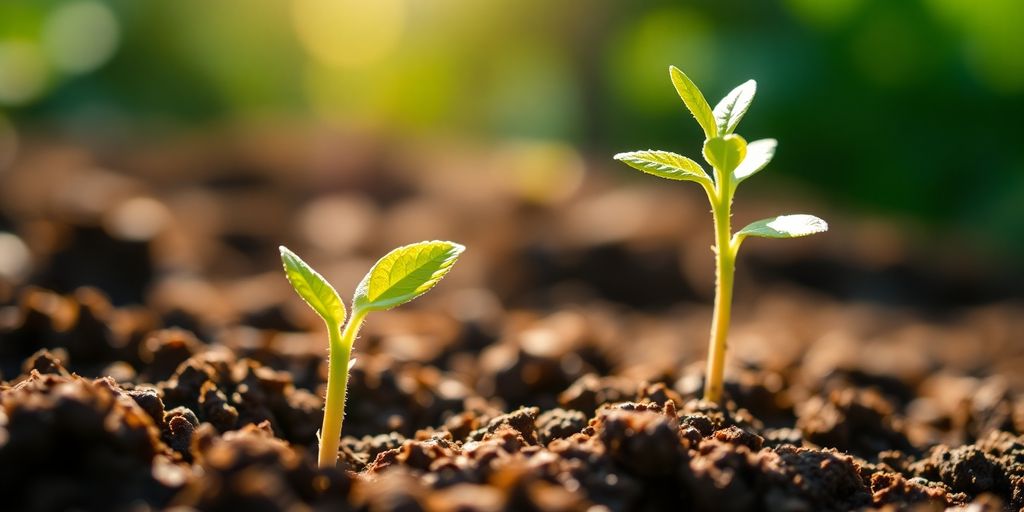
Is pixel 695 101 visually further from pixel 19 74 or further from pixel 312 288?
pixel 19 74

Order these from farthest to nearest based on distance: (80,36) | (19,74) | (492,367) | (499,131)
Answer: (499,131) < (80,36) < (19,74) < (492,367)

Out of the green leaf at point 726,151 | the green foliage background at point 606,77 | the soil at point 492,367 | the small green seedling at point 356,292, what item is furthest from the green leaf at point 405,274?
the green foliage background at point 606,77

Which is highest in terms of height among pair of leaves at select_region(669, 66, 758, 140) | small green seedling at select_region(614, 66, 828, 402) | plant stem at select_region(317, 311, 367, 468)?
pair of leaves at select_region(669, 66, 758, 140)

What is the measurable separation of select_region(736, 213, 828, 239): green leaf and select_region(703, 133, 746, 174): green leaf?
88 millimetres

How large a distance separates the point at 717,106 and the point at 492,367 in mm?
882

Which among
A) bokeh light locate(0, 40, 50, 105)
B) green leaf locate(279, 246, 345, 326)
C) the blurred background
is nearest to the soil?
the blurred background

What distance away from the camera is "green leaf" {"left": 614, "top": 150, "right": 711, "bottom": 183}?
121 centimetres

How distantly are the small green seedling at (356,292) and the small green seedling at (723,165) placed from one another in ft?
0.91

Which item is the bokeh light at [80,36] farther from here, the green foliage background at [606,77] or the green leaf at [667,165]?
the green leaf at [667,165]

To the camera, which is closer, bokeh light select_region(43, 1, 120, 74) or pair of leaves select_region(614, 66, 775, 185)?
pair of leaves select_region(614, 66, 775, 185)

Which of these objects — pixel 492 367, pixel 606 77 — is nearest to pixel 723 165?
pixel 492 367

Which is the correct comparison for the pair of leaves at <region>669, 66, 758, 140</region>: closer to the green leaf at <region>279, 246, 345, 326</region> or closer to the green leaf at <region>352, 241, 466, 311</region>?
the green leaf at <region>352, 241, 466, 311</region>

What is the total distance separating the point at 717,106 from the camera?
49.8 inches

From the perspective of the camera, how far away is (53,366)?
1.40 metres
